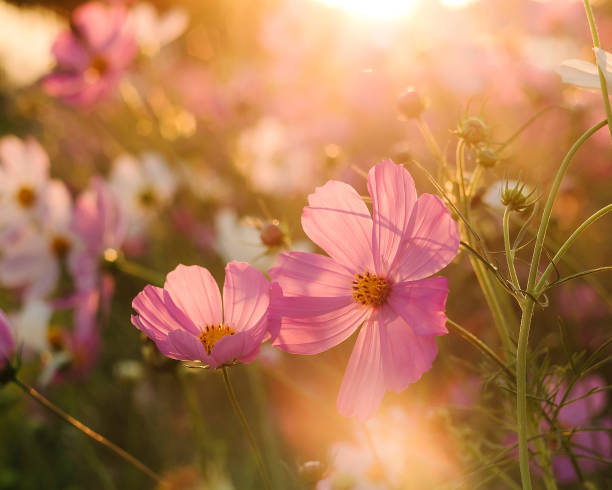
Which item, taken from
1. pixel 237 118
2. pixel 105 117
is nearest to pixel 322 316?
pixel 237 118

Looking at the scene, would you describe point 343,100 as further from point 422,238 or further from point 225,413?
point 422,238

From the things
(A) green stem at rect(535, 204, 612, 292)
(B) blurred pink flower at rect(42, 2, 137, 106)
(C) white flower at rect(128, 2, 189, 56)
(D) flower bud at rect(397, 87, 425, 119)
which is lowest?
(A) green stem at rect(535, 204, 612, 292)

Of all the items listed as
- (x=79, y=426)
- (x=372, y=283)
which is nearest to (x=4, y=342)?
(x=79, y=426)

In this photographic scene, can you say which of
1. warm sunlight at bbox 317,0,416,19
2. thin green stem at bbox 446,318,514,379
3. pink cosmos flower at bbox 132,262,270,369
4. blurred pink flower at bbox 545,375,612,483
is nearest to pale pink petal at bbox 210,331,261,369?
pink cosmos flower at bbox 132,262,270,369

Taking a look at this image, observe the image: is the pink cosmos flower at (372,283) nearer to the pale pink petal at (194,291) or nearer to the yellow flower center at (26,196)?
the pale pink petal at (194,291)

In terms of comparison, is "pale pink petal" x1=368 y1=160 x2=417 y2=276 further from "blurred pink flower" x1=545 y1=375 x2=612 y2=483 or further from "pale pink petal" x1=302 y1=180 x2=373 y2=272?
"blurred pink flower" x1=545 y1=375 x2=612 y2=483

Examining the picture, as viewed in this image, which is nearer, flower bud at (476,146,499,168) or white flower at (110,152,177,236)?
flower bud at (476,146,499,168)

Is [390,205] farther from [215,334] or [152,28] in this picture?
[152,28]
